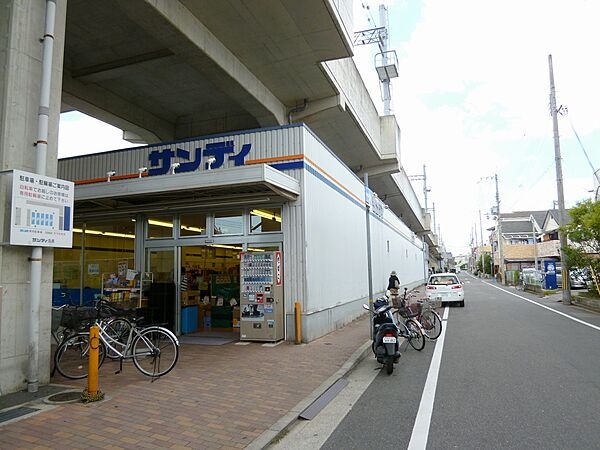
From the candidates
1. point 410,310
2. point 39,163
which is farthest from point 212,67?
point 410,310

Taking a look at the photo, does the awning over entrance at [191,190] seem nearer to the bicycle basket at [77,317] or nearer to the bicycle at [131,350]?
the bicycle basket at [77,317]

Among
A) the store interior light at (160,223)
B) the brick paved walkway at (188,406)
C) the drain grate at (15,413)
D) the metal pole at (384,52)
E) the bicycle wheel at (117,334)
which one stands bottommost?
the brick paved walkway at (188,406)

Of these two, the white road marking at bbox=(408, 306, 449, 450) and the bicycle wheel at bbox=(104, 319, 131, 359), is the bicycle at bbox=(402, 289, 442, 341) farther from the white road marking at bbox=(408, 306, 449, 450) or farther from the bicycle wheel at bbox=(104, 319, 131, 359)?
the bicycle wheel at bbox=(104, 319, 131, 359)

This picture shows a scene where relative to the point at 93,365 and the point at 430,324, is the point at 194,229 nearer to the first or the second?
the point at 93,365

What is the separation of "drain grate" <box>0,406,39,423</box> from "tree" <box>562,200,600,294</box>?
19.3m

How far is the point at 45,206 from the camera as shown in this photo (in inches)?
240

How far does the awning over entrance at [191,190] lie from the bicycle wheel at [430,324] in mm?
4296

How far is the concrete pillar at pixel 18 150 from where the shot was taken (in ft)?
18.9

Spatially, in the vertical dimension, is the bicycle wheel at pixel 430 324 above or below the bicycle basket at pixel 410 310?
below

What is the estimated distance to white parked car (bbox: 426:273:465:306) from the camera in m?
19.3

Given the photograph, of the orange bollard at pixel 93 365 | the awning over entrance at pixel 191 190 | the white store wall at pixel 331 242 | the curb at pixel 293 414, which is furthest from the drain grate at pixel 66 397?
the white store wall at pixel 331 242

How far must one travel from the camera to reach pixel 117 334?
750 centimetres

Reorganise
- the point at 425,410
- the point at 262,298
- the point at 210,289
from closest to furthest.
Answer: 1. the point at 425,410
2. the point at 262,298
3. the point at 210,289

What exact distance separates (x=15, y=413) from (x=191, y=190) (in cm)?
535
